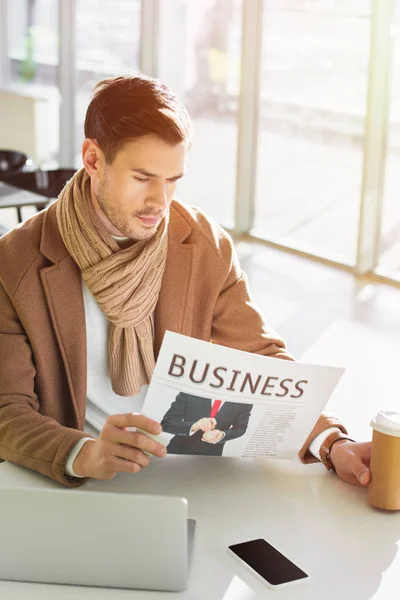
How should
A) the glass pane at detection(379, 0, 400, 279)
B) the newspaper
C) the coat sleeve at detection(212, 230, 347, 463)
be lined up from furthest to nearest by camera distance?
1. the glass pane at detection(379, 0, 400, 279)
2. the coat sleeve at detection(212, 230, 347, 463)
3. the newspaper

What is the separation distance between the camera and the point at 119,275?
1734mm

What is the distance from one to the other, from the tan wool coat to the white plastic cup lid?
0.70 ft

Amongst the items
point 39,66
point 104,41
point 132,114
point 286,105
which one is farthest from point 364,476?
point 39,66

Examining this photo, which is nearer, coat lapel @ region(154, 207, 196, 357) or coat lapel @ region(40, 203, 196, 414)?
coat lapel @ region(40, 203, 196, 414)

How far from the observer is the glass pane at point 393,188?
517 centimetres

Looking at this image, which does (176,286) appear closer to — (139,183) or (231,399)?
(139,183)

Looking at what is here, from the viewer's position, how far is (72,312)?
1.70m

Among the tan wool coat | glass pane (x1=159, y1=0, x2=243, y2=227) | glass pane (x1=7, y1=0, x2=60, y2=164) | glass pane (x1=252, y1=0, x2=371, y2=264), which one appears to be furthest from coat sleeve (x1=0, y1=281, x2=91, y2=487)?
glass pane (x1=7, y1=0, x2=60, y2=164)

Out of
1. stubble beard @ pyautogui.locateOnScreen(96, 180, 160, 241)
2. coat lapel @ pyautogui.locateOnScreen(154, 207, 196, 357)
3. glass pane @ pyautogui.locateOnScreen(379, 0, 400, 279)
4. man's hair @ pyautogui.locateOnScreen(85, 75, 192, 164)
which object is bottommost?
glass pane @ pyautogui.locateOnScreen(379, 0, 400, 279)

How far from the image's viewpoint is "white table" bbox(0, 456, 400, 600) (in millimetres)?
1228

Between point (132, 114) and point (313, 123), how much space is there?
14.6 ft

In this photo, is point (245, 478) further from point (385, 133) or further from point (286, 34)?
point (286, 34)

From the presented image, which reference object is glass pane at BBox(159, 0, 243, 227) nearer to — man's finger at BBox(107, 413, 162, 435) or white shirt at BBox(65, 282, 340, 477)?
white shirt at BBox(65, 282, 340, 477)

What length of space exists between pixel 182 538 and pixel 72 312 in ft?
2.02
